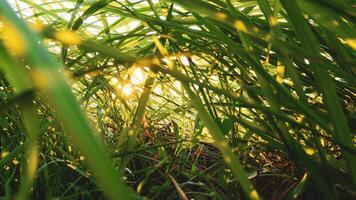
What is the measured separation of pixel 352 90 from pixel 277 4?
0.24m

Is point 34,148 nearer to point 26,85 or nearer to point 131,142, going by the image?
point 26,85

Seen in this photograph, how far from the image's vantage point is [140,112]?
1.93 feet

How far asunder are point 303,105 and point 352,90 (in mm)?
258

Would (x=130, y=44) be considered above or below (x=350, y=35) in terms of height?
above

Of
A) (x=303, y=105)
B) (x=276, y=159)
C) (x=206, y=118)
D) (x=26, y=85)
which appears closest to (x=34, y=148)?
(x=26, y=85)

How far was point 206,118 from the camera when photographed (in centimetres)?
35

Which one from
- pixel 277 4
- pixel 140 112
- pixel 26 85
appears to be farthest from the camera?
pixel 140 112

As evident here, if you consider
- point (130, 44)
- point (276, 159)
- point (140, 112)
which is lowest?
point (276, 159)

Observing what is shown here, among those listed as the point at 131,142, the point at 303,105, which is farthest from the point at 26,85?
the point at 131,142

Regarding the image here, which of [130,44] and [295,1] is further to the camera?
[130,44]

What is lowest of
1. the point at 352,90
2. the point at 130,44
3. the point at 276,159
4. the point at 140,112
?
the point at 276,159

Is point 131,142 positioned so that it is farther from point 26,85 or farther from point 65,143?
point 26,85

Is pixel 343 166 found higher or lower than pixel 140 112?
lower

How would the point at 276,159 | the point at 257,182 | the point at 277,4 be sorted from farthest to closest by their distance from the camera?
1. the point at 276,159
2. the point at 257,182
3. the point at 277,4
